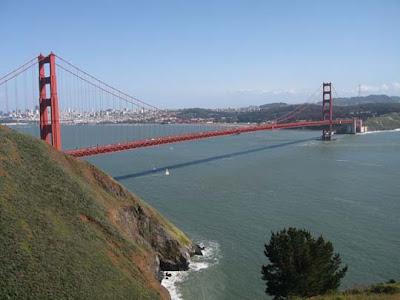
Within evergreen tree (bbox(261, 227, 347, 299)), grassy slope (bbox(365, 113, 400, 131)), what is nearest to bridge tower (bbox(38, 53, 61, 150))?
evergreen tree (bbox(261, 227, 347, 299))

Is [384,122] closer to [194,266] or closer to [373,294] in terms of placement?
[194,266]

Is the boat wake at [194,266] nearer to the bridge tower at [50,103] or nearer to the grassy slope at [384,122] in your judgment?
the bridge tower at [50,103]

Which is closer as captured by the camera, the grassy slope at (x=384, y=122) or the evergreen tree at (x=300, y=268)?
the evergreen tree at (x=300, y=268)

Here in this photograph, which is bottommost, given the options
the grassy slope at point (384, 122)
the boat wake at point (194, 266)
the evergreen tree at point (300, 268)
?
the boat wake at point (194, 266)

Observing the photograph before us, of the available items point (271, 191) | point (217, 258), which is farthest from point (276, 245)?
point (271, 191)

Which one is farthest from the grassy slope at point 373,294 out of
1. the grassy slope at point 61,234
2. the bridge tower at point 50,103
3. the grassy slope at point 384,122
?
the grassy slope at point 384,122

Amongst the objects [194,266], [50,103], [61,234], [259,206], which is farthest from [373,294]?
[50,103]
